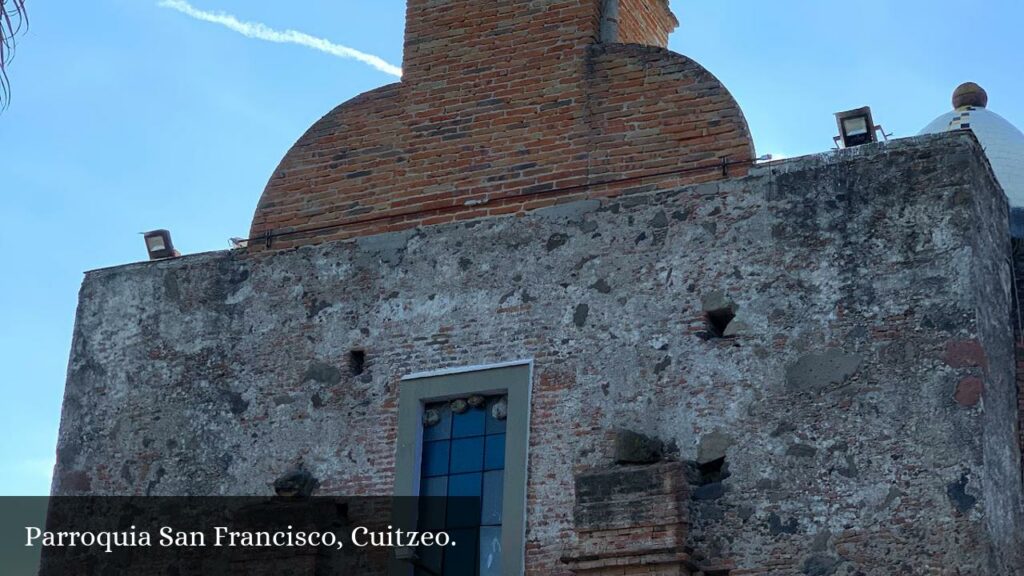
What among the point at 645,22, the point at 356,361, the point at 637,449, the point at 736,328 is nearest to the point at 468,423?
the point at 356,361

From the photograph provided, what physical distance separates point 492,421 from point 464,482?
0.46m

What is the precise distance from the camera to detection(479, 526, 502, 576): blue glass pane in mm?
10844

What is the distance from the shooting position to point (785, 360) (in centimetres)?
1027

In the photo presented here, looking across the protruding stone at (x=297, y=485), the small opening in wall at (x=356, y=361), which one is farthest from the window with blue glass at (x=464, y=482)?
the protruding stone at (x=297, y=485)

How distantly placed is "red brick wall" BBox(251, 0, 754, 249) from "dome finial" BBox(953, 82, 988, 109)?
11.0ft

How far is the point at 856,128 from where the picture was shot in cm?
1081

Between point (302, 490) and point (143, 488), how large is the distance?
4.88 feet

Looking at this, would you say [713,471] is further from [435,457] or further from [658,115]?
[658,115]

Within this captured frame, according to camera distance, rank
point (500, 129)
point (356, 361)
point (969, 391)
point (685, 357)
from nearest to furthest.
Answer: point (969, 391) < point (685, 357) < point (356, 361) < point (500, 129)

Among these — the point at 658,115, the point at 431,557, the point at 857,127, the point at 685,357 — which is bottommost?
the point at 431,557

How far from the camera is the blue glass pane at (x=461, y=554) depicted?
1096cm

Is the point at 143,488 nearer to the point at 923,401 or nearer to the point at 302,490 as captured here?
the point at 302,490

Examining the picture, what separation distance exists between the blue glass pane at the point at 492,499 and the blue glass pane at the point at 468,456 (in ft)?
0.46

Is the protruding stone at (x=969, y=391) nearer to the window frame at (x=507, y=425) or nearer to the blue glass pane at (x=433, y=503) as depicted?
the window frame at (x=507, y=425)
